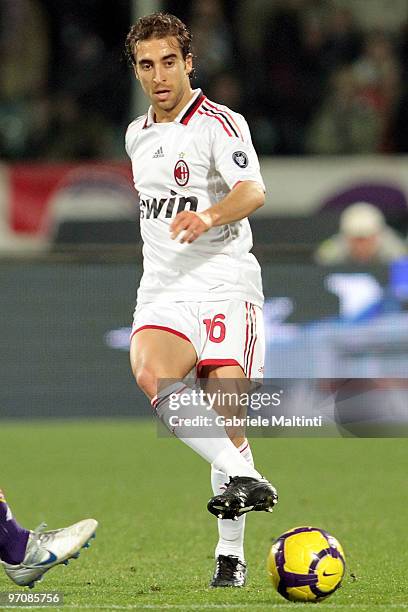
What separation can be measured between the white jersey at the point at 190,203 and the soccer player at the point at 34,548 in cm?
114

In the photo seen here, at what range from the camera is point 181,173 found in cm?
649

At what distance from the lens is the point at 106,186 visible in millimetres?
17469

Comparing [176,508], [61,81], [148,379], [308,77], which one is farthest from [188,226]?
[61,81]

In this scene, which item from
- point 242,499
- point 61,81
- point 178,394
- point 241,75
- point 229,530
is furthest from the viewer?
point 61,81

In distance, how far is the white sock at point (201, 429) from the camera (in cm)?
597

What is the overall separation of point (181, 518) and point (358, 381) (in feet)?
13.8

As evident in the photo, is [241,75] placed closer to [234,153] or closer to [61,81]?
[61,81]

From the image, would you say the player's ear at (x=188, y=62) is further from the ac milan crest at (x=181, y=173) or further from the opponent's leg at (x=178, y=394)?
the opponent's leg at (x=178, y=394)

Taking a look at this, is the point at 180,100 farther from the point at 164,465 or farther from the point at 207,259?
the point at 164,465

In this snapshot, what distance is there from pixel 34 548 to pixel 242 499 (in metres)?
0.91

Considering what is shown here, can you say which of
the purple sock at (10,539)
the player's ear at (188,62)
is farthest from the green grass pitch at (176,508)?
the player's ear at (188,62)

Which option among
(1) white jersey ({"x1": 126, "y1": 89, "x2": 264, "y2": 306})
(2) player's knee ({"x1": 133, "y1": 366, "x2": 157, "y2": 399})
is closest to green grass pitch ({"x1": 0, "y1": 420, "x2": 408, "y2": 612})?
(2) player's knee ({"x1": 133, "y1": 366, "x2": 157, "y2": 399})

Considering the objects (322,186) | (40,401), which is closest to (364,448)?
(40,401)

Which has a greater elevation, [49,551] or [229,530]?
[49,551]
